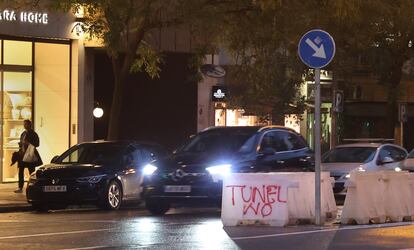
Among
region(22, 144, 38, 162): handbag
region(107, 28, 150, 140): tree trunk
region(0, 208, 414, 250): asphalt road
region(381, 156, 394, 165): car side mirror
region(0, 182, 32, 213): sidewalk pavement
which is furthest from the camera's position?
region(381, 156, 394, 165): car side mirror

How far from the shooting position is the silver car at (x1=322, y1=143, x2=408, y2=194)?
21797 millimetres

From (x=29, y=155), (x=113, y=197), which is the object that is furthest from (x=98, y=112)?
(x=113, y=197)

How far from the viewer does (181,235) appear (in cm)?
1287

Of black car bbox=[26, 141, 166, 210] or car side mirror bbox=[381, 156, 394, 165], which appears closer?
black car bbox=[26, 141, 166, 210]

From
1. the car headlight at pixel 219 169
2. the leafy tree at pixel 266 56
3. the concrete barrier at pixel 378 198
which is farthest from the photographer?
the leafy tree at pixel 266 56

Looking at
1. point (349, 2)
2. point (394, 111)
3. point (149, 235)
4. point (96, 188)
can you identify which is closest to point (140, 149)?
point (96, 188)

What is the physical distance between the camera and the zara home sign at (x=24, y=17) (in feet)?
76.0

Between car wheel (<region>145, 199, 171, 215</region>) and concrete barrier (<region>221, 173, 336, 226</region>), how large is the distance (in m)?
2.53

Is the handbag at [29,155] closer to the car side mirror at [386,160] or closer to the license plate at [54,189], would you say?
the license plate at [54,189]

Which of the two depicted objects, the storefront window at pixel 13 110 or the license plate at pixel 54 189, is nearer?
the license plate at pixel 54 189

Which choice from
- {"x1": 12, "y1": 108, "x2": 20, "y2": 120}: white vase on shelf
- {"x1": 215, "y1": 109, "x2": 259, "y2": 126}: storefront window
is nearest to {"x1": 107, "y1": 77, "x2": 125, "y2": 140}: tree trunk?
{"x1": 12, "y1": 108, "x2": 20, "y2": 120}: white vase on shelf

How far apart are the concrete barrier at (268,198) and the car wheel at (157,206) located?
2.53m

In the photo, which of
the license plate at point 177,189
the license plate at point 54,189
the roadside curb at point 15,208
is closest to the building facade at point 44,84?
the roadside curb at point 15,208

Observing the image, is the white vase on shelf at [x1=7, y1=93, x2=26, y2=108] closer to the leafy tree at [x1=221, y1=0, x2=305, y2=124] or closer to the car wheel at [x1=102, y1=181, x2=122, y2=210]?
the leafy tree at [x1=221, y1=0, x2=305, y2=124]
